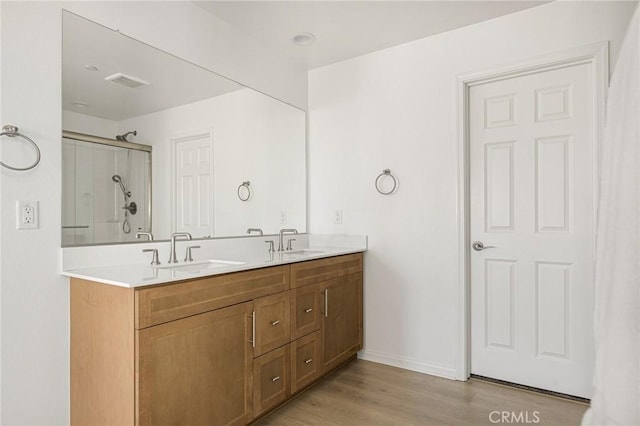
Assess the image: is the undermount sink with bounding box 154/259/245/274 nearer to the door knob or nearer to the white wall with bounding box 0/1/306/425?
the white wall with bounding box 0/1/306/425

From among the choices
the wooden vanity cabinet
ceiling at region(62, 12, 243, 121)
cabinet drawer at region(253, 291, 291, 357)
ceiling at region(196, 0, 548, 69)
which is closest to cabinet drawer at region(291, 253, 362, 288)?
the wooden vanity cabinet

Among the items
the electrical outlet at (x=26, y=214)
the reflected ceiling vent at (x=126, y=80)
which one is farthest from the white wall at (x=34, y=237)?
the reflected ceiling vent at (x=126, y=80)

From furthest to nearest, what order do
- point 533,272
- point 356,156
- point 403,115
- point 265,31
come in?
point 356,156
point 403,115
point 265,31
point 533,272

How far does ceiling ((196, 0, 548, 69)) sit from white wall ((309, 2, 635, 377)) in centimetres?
12

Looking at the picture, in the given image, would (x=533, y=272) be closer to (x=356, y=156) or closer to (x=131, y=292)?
(x=356, y=156)

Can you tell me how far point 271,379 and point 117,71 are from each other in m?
1.86

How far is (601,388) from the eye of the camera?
1.06m

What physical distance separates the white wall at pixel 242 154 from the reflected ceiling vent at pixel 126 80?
18 centimetres

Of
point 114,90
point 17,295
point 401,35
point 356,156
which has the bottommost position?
point 17,295

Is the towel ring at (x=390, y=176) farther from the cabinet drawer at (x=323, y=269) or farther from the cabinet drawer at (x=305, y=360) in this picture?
the cabinet drawer at (x=305, y=360)

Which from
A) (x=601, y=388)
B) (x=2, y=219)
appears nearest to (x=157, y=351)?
(x=2, y=219)

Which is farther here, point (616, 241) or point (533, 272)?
point (533, 272)

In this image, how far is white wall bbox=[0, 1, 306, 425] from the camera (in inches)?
58.8

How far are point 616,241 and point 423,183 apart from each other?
1.71 m
